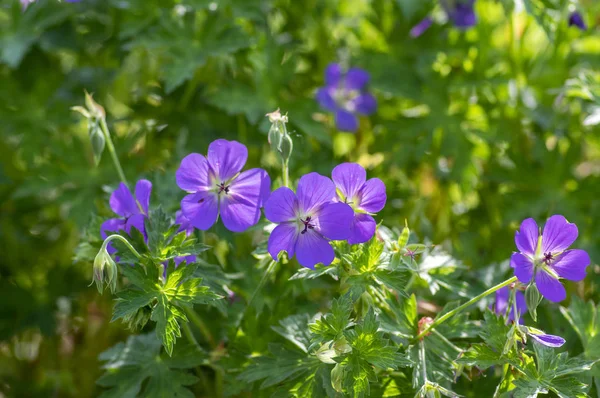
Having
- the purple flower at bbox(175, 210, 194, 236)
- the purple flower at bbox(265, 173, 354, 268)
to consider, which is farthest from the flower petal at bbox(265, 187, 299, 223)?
the purple flower at bbox(175, 210, 194, 236)

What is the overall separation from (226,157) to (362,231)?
0.33 m

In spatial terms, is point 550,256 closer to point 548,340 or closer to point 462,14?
point 548,340

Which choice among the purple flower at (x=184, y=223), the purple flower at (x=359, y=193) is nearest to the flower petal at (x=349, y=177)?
the purple flower at (x=359, y=193)

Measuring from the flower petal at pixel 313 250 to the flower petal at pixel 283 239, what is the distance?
0.02 m

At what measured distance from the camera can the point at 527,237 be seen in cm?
131

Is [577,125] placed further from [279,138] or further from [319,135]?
[279,138]

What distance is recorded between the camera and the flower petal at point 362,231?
1.30 m

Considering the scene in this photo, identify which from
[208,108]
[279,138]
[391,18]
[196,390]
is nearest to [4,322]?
[196,390]

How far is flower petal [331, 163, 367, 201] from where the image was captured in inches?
52.8

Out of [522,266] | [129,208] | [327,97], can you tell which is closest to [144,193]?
[129,208]

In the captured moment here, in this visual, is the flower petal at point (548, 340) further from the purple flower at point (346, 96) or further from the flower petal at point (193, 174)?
the purple flower at point (346, 96)

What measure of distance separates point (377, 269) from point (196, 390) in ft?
2.48

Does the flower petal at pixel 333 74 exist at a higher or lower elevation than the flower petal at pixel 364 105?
higher

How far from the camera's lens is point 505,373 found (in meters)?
1.36
